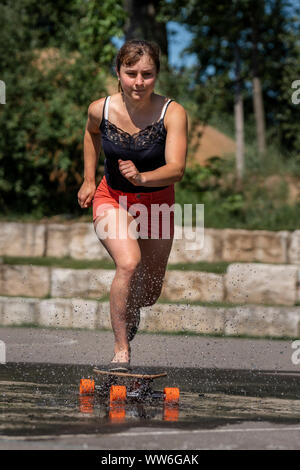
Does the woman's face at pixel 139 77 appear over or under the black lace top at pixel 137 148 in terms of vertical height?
over

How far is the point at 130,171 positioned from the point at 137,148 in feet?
1.63

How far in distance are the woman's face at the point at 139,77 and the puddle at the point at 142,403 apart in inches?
66.7

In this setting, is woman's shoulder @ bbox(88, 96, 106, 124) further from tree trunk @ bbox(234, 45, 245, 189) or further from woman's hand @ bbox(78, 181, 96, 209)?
tree trunk @ bbox(234, 45, 245, 189)

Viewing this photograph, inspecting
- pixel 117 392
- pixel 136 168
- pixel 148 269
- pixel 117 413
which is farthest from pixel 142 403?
pixel 136 168

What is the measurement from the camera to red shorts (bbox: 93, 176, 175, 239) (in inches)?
227

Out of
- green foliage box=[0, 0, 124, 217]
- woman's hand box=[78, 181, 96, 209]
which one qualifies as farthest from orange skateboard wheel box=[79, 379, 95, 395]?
green foliage box=[0, 0, 124, 217]

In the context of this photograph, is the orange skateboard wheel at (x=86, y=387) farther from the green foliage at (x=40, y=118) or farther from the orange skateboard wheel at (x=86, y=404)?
the green foliage at (x=40, y=118)

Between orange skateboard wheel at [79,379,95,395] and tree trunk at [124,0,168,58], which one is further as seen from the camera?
tree trunk at [124,0,168,58]

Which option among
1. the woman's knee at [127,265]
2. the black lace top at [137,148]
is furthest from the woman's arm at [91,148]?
the woman's knee at [127,265]

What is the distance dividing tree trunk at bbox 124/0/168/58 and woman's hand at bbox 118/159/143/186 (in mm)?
11611

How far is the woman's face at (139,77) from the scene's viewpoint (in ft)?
18.5

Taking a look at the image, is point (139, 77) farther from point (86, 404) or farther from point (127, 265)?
point (86, 404)

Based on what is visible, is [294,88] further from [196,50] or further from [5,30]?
[5,30]

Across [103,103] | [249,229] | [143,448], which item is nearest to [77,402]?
[143,448]
